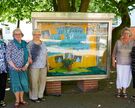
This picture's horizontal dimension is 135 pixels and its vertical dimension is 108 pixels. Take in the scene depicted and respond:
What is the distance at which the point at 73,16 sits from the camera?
870 cm

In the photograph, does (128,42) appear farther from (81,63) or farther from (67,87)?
(67,87)

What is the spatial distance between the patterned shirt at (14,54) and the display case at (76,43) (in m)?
1.08

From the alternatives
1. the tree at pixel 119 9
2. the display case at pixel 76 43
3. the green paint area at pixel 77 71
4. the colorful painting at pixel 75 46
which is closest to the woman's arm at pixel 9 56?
the display case at pixel 76 43

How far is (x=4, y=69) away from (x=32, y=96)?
1088 millimetres

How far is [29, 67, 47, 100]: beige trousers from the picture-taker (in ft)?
26.5

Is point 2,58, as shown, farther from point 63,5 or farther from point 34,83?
point 63,5

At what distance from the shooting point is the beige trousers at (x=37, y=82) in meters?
8.09

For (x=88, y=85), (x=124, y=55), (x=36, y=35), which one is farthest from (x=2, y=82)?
(x=124, y=55)

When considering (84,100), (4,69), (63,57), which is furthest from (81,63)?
(4,69)

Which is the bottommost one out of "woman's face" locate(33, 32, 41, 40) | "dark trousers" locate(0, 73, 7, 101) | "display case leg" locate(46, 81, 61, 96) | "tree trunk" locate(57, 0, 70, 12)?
"display case leg" locate(46, 81, 61, 96)

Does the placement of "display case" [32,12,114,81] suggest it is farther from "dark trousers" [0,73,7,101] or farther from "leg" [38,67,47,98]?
"dark trousers" [0,73,7,101]

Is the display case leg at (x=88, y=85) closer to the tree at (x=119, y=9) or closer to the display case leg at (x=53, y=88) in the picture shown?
the display case leg at (x=53, y=88)

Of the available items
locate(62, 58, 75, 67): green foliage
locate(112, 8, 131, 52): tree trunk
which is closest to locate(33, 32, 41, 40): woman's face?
locate(62, 58, 75, 67): green foliage

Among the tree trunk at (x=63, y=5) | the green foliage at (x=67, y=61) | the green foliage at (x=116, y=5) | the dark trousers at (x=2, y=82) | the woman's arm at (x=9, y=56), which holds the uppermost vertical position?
the green foliage at (x=116, y=5)
